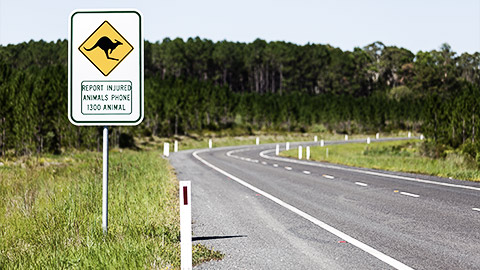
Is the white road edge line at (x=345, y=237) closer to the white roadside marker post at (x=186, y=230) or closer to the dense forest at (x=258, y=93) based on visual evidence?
the white roadside marker post at (x=186, y=230)

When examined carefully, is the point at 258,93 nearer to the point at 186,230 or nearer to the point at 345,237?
the point at 345,237

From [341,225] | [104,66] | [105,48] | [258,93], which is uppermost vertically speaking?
[258,93]

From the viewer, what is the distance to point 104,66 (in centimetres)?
586

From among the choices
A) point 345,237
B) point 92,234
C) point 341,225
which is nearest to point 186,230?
point 92,234

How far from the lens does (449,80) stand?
13125cm

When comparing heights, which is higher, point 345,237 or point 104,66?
point 104,66

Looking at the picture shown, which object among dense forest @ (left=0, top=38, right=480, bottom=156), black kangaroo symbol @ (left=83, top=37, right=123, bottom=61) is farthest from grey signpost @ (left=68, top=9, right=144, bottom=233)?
dense forest @ (left=0, top=38, right=480, bottom=156)

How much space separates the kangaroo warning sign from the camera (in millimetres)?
5805

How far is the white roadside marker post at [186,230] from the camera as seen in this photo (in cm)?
493

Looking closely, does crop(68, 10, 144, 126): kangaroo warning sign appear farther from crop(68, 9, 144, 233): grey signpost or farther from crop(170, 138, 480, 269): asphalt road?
crop(170, 138, 480, 269): asphalt road

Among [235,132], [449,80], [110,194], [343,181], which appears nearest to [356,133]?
[235,132]

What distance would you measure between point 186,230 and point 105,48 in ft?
8.31

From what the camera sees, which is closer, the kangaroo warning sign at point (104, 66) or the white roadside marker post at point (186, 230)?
the white roadside marker post at point (186, 230)

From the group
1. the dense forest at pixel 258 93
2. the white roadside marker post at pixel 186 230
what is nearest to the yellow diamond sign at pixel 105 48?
the white roadside marker post at pixel 186 230
